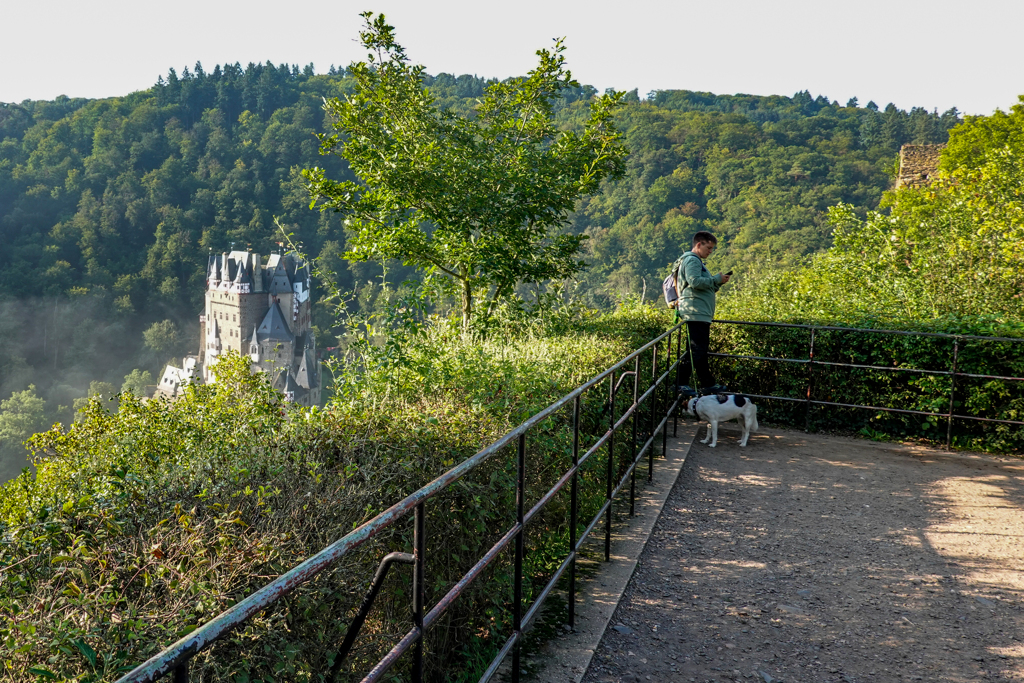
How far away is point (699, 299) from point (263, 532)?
536 cm

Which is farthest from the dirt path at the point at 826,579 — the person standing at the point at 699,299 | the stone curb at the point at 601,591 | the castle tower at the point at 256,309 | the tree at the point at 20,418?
the castle tower at the point at 256,309

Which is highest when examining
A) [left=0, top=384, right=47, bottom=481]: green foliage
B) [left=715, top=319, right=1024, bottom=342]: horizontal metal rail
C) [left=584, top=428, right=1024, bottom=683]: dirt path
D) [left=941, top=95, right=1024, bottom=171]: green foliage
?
[left=941, top=95, right=1024, bottom=171]: green foliage

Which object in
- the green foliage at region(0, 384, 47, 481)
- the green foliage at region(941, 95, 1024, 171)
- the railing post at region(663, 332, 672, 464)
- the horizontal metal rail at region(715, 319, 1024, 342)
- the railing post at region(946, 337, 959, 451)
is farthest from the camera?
the green foliage at region(0, 384, 47, 481)

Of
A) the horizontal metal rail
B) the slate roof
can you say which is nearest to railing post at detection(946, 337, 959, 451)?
the horizontal metal rail

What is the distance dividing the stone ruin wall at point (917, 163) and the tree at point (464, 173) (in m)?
20.1

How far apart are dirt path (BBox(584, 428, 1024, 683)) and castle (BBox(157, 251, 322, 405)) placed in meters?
63.5

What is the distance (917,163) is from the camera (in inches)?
993

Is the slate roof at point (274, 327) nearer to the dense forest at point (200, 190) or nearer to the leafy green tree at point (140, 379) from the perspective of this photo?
the dense forest at point (200, 190)

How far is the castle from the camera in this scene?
2773 inches

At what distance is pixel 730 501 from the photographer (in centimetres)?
527

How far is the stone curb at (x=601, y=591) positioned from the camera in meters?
3.05

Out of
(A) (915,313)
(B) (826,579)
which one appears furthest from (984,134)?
(B) (826,579)

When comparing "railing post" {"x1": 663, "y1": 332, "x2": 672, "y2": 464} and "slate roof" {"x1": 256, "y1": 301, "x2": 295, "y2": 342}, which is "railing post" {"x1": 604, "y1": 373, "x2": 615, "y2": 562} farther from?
"slate roof" {"x1": 256, "y1": 301, "x2": 295, "y2": 342}

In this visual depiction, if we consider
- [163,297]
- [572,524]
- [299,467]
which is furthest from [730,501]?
[163,297]
